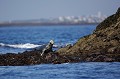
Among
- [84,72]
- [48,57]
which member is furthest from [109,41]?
[84,72]

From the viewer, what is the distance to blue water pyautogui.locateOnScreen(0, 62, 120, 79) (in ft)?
104

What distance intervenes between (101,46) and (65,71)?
7.11m

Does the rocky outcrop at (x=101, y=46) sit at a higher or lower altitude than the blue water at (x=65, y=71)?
higher

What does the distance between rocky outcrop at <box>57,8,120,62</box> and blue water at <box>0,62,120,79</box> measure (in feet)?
5.40

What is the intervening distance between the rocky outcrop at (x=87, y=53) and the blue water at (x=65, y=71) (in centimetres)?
132

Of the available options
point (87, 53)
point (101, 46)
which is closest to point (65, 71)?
point (87, 53)

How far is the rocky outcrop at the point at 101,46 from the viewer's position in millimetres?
37884

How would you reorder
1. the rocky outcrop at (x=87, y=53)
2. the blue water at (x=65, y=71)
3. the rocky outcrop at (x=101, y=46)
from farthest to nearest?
1. the rocky outcrop at (x=87, y=53)
2. the rocky outcrop at (x=101, y=46)
3. the blue water at (x=65, y=71)

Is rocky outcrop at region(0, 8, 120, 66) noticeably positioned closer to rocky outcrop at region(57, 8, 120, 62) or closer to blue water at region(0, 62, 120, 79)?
rocky outcrop at region(57, 8, 120, 62)

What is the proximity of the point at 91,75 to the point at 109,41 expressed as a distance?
8.96 metres

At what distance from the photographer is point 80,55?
39.5 metres

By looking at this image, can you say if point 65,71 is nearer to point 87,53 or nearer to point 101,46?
point 87,53

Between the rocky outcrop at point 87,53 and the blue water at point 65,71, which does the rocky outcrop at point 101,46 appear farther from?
the blue water at point 65,71

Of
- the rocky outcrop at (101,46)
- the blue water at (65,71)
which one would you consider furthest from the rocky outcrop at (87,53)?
the blue water at (65,71)
